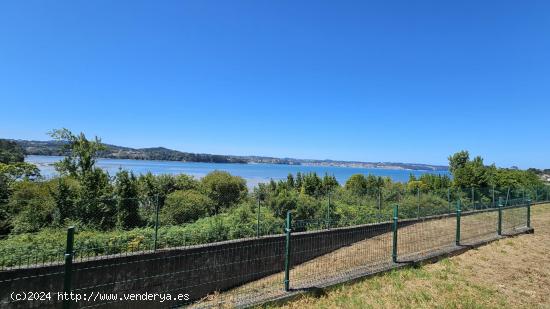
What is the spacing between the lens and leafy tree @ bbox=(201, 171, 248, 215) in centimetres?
1886

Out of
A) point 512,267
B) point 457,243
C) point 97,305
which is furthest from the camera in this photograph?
point 457,243

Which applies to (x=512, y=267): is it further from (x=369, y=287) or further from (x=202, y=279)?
(x=202, y=279)

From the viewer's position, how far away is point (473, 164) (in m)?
27.9

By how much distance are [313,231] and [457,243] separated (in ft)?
14.9

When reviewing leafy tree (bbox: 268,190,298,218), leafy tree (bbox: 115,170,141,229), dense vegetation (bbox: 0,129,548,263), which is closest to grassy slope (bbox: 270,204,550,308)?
dense vegetation (bbox: 0,129,548,263)

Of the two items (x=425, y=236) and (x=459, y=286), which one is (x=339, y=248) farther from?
(x=459, y=286)

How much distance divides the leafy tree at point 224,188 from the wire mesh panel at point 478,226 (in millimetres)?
10167

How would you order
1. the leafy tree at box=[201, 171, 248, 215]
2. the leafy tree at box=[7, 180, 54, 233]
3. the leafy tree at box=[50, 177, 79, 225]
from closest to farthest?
the leafy tree at box=[50, 177, 79, 225] < the leafy tree at box=[7, 180, 54, 233] < the leafy tree at box=[201, 171, 248, 215]

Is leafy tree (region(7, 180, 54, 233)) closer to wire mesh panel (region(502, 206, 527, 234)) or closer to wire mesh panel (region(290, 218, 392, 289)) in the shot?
wire mesh panel (region(290, 218, 392, 289))

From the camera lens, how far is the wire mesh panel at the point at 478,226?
12345mm

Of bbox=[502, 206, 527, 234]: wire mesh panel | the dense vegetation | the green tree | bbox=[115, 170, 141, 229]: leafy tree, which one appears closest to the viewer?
the dense vegetation

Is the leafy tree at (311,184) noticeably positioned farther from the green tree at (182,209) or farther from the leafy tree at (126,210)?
the leafy tree at (126,210)

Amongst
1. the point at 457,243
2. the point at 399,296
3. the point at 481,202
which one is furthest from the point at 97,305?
the point at 481,202

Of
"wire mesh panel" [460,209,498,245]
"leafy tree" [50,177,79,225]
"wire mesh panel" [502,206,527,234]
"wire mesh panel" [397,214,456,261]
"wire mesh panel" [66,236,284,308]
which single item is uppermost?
"leafy tree" [50,177,79,225]
